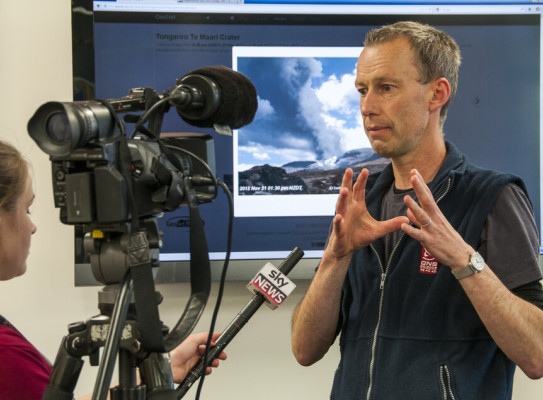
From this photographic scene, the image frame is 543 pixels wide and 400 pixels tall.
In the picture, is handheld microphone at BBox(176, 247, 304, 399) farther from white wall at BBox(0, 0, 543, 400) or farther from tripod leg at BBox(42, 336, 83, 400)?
white wall at BBox(0, 0, 543, 400)

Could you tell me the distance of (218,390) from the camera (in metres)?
2.72

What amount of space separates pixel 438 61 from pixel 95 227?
111cm

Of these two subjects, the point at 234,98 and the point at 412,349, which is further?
the point at 412,349

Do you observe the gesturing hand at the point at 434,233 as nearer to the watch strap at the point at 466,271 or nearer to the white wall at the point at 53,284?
the watch strap at the point at 466,271

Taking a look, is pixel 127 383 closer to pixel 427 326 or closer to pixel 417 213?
pixel 417 213

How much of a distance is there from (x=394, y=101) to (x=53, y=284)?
5.26 feet

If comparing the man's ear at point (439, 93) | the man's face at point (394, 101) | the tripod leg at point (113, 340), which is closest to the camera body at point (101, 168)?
the tripod leg at point (113, 340)

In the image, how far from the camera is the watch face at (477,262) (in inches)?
56.8

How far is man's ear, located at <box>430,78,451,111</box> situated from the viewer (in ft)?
5.89

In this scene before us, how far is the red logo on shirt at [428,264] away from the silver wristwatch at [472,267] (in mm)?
184

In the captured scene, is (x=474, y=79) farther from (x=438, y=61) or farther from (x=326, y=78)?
(x=438, y=61)

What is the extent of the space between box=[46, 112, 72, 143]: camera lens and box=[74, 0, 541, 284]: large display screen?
1.51m

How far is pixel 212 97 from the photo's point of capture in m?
1.15

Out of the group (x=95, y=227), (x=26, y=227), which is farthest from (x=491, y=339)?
(x=26, y=227)
